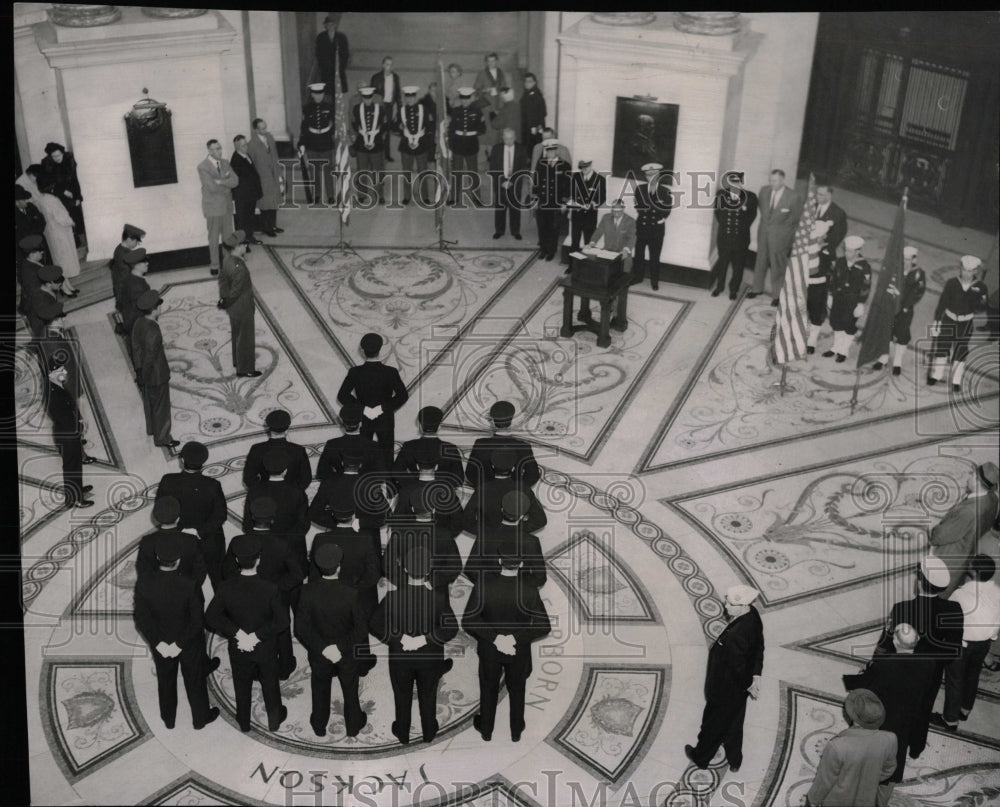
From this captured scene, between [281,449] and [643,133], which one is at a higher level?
[643,133]

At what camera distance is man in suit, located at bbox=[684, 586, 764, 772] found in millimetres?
6797

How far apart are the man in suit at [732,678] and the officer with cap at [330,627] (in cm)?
217

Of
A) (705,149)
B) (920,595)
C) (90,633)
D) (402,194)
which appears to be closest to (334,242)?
(402,194)

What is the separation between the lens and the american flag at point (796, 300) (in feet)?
35.3

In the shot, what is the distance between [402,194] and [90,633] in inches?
320

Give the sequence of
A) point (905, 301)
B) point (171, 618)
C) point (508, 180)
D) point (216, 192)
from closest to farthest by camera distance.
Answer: point (171, 618) → point (905, 301) → point (216, 192) → point (508, 180)

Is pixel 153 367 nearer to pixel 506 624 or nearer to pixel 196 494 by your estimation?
pixel 196 494

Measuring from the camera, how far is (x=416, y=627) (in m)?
6.95

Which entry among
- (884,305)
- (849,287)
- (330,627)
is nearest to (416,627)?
(330,627)

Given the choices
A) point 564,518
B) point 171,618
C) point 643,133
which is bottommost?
point 564,518

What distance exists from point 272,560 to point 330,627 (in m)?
0.68

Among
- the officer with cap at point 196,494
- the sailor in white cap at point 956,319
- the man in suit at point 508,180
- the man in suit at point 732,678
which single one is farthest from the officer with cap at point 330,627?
the man in suit at point 508,180

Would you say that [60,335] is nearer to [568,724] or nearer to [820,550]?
[568,724]

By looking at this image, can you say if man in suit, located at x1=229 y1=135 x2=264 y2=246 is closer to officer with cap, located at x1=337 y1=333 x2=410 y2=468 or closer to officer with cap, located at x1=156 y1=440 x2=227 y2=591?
officer with cap, located at x1=337 y1=333 x2=410 y2=468
